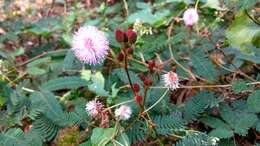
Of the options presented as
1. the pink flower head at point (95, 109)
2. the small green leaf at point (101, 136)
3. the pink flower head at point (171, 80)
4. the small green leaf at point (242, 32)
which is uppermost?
the small green leaf at point (242, 32)

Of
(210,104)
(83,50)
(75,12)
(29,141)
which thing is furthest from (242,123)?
(75,12)

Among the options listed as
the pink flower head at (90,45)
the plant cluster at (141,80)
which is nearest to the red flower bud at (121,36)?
the plant cluster at (141,80)

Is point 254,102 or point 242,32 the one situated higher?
point 242,32

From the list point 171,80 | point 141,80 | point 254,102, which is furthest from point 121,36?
point 254,102

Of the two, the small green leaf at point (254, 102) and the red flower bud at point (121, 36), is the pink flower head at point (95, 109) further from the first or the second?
the small green leaf at point (254, 102)

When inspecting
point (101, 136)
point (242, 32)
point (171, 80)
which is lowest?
point (101, 136)

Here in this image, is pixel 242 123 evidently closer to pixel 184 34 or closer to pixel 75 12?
pixel 184 34

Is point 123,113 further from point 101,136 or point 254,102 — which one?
point 254,102

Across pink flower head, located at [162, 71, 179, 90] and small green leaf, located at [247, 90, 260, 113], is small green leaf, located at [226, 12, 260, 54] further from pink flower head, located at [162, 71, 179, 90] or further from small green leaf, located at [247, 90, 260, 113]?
pink flower head, located at [162, 71, 179, 90]

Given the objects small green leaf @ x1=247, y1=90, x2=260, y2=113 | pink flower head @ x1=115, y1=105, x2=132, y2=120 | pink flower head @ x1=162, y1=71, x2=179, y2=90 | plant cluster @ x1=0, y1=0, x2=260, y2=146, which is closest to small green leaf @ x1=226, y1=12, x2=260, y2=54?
plant cluster @ x1=0, y1=0, x2=260, y2=146

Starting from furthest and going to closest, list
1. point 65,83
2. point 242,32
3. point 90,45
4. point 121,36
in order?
point 65,83
point 242,32
point 90,45
point 121,36

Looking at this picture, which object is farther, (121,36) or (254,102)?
(254,102)
